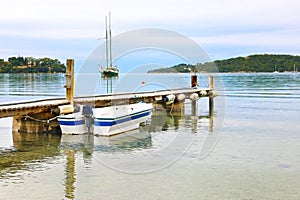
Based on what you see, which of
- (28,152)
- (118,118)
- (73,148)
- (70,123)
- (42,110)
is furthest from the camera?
(42,110)

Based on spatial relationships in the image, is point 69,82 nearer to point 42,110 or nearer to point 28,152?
point 42,110

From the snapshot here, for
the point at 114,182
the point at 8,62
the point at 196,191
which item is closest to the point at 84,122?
the point at 114,182

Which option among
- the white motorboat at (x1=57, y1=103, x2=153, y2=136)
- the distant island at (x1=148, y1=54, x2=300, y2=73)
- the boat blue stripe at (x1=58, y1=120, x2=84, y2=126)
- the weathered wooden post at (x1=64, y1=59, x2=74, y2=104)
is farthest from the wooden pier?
the distant island at (x1=148, y1=54, x2=300, y2=73)

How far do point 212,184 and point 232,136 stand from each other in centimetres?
792

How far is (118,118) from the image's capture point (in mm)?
18953

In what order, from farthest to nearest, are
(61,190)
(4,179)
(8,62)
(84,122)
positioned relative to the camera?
(8,62)
(84,122)
(4,179)
(61,190)

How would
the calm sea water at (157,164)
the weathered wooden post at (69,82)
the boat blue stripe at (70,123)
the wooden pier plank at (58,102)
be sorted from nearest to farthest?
the calm sea water at (157,164) → the wooden pier plank at (58,102) → the boat blue stripe at (70,123) → the weathered wooden post at (69,82)

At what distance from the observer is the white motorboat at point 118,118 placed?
18641 millimetres

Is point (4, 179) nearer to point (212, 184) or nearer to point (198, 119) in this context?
point (212, 184)

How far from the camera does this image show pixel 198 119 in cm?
2608

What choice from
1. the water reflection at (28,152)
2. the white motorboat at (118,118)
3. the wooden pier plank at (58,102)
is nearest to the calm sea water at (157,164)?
the water reflection at (28,152)

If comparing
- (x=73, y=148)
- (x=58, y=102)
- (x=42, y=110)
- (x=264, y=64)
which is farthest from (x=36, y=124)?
(x=264, y=64)

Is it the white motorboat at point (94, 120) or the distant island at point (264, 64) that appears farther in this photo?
the distant island at point (264, 64)

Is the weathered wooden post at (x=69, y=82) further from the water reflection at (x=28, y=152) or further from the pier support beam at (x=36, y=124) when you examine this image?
the water reflection at (x=28, y=152)
